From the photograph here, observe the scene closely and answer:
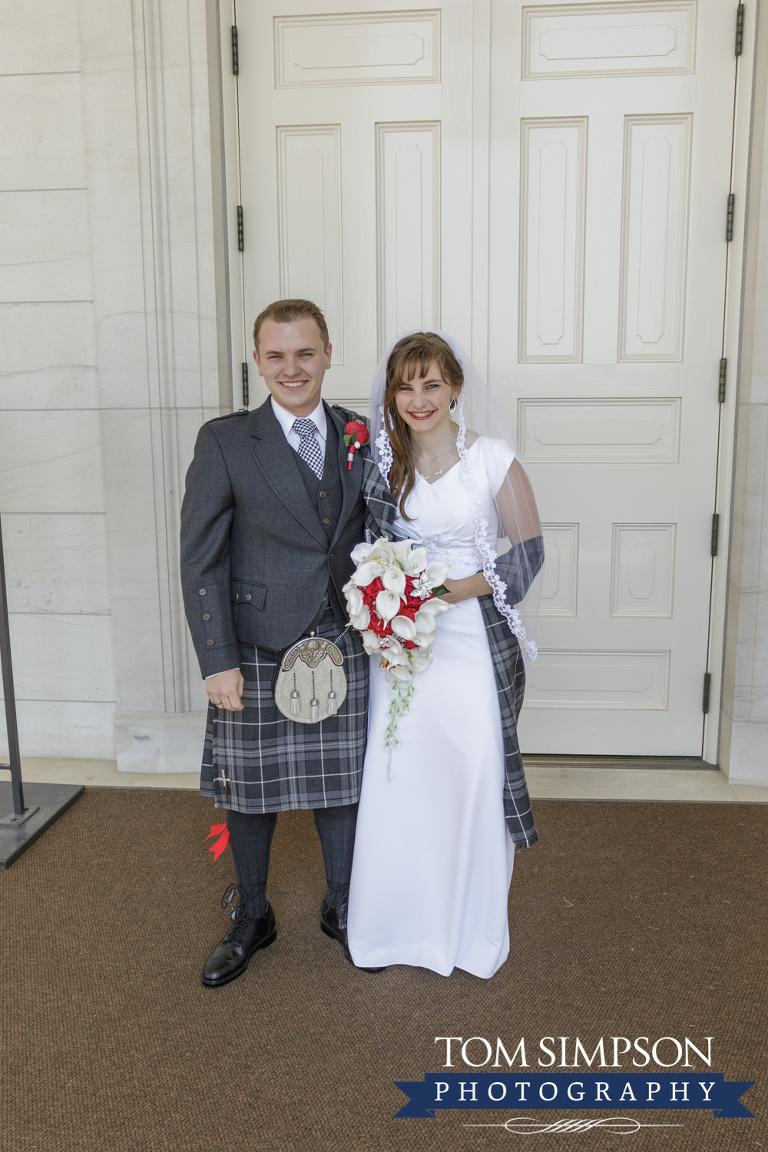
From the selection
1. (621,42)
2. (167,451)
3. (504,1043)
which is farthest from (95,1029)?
(621,42)

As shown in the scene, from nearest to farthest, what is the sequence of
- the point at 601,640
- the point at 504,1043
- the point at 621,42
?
the point at 504,1043 < the point at 621,42 < the point at 601,640

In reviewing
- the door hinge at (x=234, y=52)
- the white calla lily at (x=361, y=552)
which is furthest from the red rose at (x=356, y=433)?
the door hinge at (x=234, y=52)

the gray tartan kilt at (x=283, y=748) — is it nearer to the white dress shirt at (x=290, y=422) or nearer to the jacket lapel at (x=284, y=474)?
the jacket lapel at (x=284, y=474)

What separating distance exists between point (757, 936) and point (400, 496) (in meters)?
1.48

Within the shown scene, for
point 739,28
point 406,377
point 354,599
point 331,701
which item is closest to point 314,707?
point 331,701

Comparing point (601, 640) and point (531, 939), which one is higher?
point (601, 640)

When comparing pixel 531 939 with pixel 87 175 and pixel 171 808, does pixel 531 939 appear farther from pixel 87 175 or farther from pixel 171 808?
pixel 87 175

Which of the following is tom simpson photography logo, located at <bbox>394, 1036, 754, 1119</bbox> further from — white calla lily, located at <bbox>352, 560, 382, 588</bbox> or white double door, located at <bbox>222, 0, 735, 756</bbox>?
white double door, located at <bbox>222, 0, 735, 756</bbox>

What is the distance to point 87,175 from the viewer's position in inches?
122

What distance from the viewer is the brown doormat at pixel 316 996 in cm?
172

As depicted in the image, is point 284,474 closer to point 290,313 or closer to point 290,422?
point 290,422

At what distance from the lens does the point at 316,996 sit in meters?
2.09

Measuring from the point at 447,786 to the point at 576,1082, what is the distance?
0.65m

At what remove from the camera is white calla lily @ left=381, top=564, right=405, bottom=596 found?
6.17 ft
